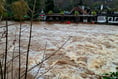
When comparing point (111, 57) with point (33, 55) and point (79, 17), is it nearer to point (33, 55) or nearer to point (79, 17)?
point (33, 55)

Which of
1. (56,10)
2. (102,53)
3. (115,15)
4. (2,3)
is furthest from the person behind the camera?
(56,10)

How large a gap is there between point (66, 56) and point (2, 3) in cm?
682

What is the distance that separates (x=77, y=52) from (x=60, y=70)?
2617 millimetres

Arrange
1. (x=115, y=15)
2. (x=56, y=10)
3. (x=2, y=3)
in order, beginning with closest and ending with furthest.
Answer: (x=2, y=3), (x=115, y=15), (x=56, y=10)

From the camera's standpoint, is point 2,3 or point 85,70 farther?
point 85,70

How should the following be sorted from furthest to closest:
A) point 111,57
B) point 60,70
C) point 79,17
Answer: point 79,17 → point 111,57 → point 60,70

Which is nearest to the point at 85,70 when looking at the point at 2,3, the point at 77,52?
the point at 77,52

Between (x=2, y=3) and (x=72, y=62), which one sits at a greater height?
(x=2, y=3)

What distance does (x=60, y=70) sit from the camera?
19.3ft

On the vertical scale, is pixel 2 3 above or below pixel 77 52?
above

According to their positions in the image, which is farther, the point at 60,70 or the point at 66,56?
the point at 66,56

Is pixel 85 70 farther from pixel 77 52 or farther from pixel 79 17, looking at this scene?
pixel 79 17

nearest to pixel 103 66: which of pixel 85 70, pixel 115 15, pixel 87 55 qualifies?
pixel 85 70

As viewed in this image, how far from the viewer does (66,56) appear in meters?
7.62
